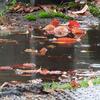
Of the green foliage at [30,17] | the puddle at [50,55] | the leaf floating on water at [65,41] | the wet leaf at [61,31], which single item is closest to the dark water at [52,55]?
the puddle at [50,55]

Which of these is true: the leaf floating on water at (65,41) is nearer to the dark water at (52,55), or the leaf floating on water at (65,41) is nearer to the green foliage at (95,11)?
the dark water at (52,55)

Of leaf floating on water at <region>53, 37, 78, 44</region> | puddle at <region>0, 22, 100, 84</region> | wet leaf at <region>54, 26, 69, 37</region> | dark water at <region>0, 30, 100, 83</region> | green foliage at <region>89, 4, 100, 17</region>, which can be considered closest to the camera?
puddle at <region>0, 22, 100, 84</region>

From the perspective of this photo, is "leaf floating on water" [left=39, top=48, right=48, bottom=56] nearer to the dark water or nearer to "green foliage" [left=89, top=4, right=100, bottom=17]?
the dark water

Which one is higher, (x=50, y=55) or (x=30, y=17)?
(x=30, y=17)

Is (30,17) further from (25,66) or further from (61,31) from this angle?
(25,66)

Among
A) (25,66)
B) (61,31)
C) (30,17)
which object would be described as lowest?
(25,66)

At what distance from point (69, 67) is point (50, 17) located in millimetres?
6739

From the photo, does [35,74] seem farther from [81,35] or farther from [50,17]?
[50,17]

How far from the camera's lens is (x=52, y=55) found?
432 inches

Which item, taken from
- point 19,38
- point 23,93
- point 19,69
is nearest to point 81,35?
point 19,38

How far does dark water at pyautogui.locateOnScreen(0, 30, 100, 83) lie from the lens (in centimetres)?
989

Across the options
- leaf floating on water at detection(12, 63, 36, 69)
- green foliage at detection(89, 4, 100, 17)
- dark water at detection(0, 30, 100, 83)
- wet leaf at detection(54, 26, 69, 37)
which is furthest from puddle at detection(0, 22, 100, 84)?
green foliage at detection(89, 4, 100, 17)

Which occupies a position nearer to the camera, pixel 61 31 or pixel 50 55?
pixel 50 55

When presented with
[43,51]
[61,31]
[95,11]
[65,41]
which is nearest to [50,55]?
Result: [43,51]
